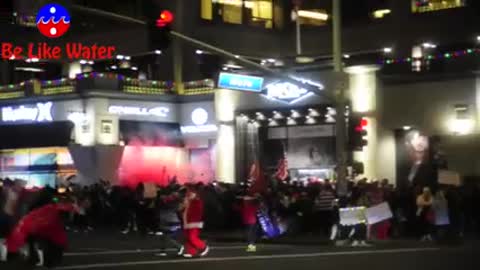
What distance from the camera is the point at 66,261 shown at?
67.7 ft

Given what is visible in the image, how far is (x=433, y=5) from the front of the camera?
1500 inches

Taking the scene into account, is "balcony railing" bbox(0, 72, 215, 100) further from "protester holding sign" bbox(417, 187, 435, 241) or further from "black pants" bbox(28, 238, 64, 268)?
"black pants" bbox(28, 238, 64, 268)

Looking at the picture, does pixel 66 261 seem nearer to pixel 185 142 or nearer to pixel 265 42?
pixel 185 142

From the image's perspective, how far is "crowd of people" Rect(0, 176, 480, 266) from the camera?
22.1 metres

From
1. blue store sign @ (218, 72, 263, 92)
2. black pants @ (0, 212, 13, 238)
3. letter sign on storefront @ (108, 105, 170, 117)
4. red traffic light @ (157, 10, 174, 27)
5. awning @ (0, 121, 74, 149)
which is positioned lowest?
black pants @ (0, 212, 13, 238)

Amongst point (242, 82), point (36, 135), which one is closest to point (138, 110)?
point (36, 135)

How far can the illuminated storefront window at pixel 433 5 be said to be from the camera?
123ft

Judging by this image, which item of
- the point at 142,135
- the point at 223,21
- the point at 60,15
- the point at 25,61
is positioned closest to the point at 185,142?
the point at 142,135

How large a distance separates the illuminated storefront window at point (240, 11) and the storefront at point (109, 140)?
4.89 metres

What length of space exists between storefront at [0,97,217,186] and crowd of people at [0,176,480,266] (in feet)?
17.6

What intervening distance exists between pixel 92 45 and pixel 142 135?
6.70m

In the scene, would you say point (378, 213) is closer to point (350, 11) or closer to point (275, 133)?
point (275, 133)

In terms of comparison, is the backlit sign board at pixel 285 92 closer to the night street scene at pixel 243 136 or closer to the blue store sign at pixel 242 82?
the night street scene at pixel 243 136

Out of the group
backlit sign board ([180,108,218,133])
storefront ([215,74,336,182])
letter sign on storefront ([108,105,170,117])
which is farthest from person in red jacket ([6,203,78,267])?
backlit sign board ([180,108,218,133])
